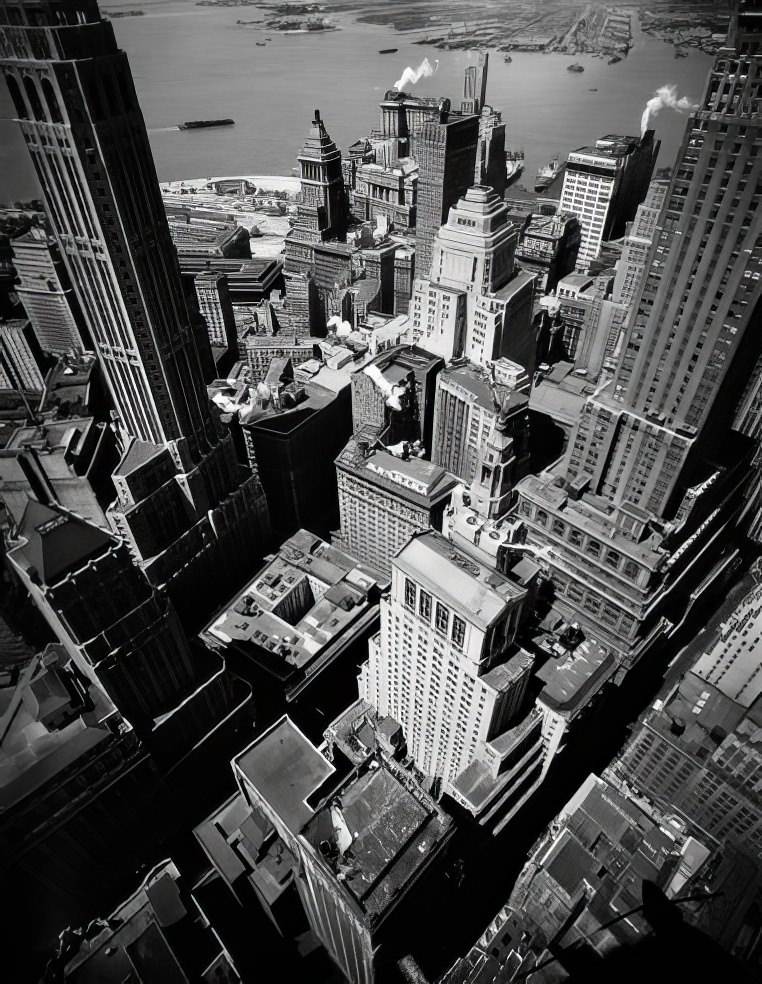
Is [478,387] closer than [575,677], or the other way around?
[575,677]

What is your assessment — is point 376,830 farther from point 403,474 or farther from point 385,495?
point 403,474

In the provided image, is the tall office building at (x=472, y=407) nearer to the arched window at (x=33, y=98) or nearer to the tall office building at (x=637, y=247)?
the tall office building at (x=637, y=247)

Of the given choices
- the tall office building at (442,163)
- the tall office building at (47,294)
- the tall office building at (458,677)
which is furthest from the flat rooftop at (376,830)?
the tall office building at (47,294)

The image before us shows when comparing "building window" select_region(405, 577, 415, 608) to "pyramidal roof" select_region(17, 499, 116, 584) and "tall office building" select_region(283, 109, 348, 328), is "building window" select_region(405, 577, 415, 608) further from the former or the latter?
"tall office building" select_region(283, 109, 348, 328)

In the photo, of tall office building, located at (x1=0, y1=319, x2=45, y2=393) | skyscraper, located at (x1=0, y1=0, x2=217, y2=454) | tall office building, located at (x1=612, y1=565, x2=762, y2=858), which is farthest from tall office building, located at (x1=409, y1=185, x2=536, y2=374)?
tall office building, located at (x1=0, y1=319, x2=45, y2=393)

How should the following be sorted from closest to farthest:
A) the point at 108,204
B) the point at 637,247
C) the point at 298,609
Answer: the point at 108,204, the point at 298,609, the point at 637,247

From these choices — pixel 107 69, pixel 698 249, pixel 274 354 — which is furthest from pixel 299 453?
pixel 698 249

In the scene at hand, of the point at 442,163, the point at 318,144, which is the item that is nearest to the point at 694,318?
the point at 442,163
